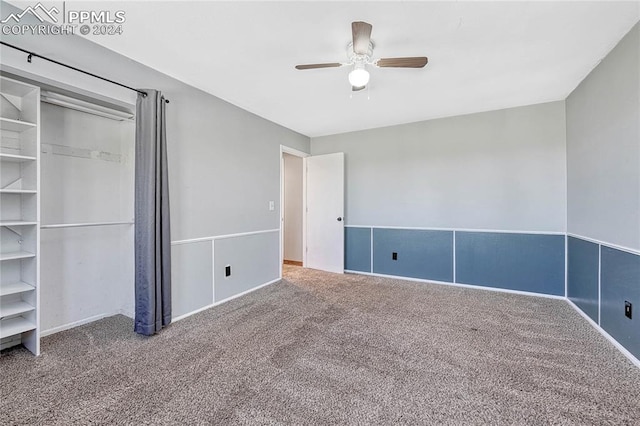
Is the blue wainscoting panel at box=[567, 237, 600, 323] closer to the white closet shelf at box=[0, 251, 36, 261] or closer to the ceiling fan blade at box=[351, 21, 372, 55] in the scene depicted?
the ceiling fan blade at box=[351, 21, 372, 55]

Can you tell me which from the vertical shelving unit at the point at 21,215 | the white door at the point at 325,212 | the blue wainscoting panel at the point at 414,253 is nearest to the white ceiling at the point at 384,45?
the vertical shelving unit at the point at 21,215

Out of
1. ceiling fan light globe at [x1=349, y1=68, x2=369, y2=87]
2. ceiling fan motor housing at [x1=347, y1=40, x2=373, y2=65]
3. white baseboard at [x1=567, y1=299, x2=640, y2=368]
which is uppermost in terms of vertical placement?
ceiling fan motor housing at [x1=347, y1=40, x2=373, y2=65]

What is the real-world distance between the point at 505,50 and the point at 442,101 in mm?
1071

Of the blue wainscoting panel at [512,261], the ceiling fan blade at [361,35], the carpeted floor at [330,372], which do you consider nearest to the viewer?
the carpeted floor at [330,372]

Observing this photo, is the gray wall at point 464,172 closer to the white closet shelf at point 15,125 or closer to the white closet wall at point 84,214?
the white closet wall at point 84,214

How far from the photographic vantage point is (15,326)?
187 cm

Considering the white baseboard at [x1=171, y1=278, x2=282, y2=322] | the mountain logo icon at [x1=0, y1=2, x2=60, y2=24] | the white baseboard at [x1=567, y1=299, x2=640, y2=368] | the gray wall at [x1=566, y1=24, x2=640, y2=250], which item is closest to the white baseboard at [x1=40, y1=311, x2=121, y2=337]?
the white baseboard at [x1=171, y1=278, x2=282, y2=322]

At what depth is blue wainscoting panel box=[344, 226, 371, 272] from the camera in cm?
439

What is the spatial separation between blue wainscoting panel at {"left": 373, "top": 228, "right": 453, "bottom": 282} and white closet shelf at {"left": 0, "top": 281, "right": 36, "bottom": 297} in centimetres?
383

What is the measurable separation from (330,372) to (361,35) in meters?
2.20

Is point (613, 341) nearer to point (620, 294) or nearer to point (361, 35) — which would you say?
point (620, 294)

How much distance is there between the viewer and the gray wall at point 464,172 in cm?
328

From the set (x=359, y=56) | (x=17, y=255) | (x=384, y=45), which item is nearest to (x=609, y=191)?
(x=384, y=45)

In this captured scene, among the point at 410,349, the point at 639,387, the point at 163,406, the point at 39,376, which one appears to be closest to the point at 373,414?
the point at 410,349
